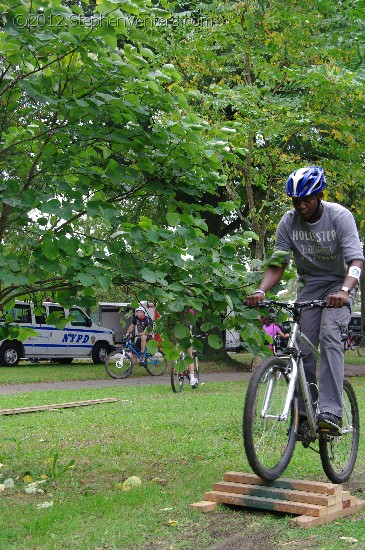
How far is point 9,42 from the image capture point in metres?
5.16

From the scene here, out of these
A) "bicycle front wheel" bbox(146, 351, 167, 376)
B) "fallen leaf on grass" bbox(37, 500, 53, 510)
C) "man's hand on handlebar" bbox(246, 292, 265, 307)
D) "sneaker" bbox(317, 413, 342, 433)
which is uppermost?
"man's hand on handlebar" bbox(246, 292, 265, 307)

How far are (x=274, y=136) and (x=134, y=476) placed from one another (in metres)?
11.3

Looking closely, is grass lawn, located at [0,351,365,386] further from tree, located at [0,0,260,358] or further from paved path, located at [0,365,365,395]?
tree, located at [0,0,260,358]

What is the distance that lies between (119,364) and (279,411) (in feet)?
51.3

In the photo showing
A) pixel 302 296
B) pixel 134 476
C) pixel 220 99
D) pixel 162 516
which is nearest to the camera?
pixel 162 516

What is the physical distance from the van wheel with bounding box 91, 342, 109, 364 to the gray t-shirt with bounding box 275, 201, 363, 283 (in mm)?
24506

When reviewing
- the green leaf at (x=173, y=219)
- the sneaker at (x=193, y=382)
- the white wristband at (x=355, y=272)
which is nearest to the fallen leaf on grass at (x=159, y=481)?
the green leaf at (x=173, y=219)

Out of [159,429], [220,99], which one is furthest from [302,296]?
[220,99]

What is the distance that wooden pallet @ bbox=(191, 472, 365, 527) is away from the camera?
493 cm

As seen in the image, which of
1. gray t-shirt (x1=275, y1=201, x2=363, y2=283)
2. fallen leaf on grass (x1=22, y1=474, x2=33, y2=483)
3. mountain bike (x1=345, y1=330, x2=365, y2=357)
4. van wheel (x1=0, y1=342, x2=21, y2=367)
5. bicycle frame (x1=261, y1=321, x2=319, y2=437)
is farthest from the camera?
mountain bike (x1=345, y1=330, x2=365, y2=357)

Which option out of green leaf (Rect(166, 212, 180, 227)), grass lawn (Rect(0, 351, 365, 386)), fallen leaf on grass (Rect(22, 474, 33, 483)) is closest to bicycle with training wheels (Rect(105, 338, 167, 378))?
grass lawn (Rect(0, 351, 365, 386))

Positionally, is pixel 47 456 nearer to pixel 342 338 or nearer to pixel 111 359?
pixel 342 338

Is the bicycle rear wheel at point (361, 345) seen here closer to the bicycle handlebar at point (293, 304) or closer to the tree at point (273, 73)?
the tree at point (273, 73)

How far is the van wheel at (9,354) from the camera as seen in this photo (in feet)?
86.1
